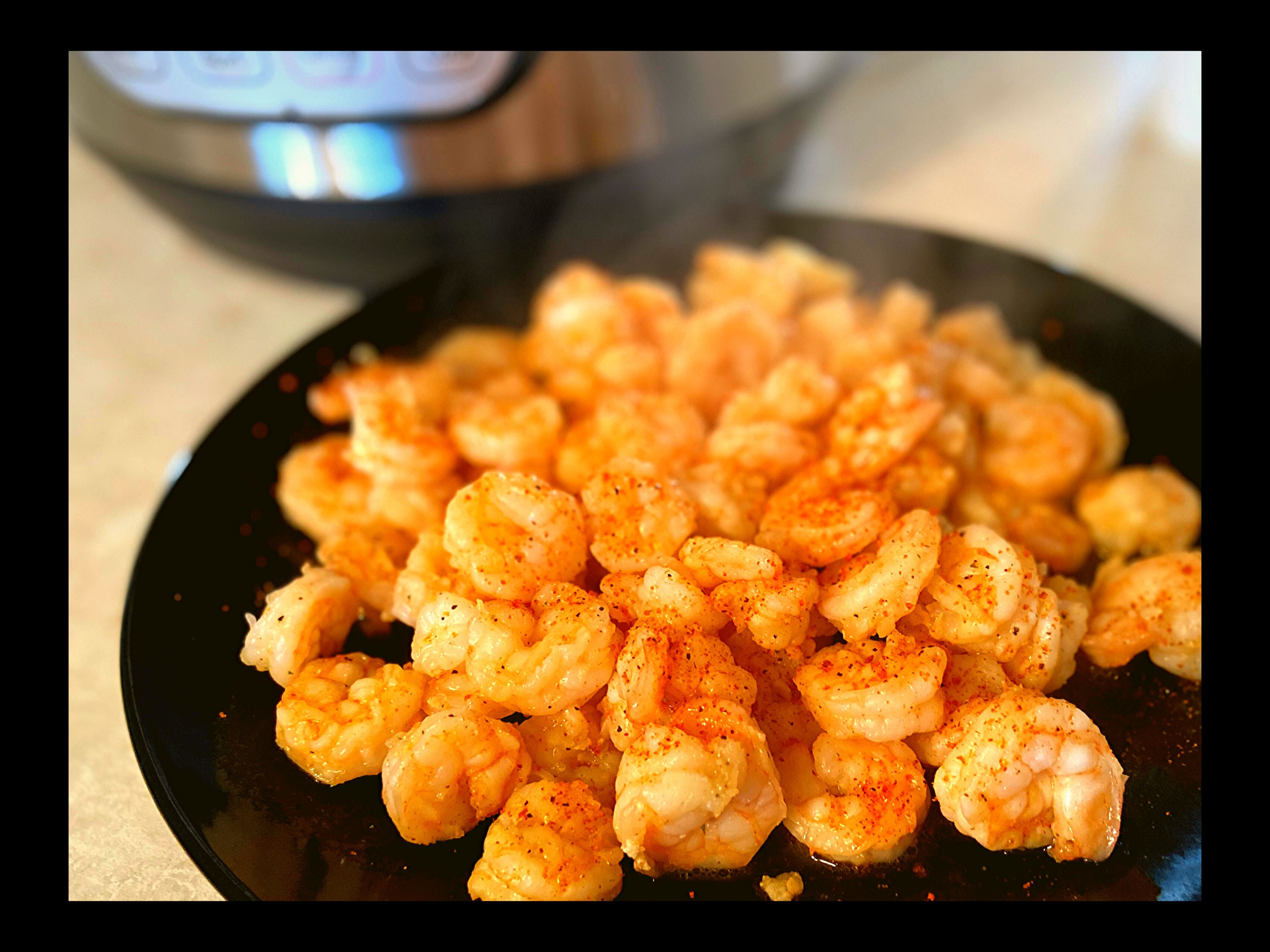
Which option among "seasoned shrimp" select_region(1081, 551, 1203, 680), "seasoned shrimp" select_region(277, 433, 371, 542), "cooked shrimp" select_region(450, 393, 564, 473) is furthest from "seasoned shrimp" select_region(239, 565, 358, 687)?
"seasoned shrimp" select_region(1081, 551, 1203, 680)

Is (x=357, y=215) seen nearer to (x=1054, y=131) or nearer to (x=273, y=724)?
(x=273, y=724)

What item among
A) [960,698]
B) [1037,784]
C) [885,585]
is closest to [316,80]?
[885,585]

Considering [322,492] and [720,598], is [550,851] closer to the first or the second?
[720,598]

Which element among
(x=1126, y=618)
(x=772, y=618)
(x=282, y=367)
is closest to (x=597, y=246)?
(x=282, y=367)

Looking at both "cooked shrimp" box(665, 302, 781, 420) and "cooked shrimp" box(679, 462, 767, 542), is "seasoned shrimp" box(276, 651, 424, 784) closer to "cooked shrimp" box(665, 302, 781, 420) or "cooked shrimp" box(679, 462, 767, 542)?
"cooked shrimp" box(679, 462, 767, 542)

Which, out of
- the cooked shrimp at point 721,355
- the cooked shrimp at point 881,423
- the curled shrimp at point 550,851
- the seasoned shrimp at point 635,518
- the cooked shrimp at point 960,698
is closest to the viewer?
the curled shrimp at point 550,851

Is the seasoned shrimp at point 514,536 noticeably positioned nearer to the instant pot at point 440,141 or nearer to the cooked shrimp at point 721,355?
the cooked shrimp at point 721,355

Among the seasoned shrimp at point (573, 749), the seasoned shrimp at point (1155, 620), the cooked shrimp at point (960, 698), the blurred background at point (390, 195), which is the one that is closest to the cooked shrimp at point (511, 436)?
the seasoned shrimp at point (573, 749)
